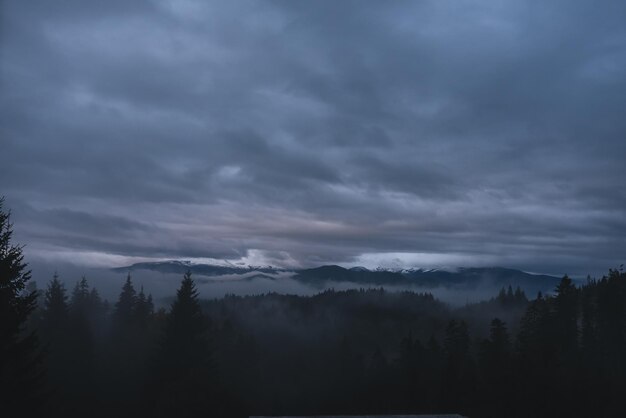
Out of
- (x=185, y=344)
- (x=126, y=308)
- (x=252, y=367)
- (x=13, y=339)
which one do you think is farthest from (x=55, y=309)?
(x=13, y=339)

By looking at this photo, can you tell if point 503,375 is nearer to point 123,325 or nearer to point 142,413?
point 142,413

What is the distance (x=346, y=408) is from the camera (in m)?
86.1

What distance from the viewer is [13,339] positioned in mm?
24094

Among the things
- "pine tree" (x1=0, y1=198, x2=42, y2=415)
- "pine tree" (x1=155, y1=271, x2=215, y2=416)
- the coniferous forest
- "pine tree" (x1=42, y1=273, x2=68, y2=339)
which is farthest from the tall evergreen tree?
"pine tree" (x1=0, y1=198, x2=42, y2=415)

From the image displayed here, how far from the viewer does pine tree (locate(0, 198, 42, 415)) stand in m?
23.4

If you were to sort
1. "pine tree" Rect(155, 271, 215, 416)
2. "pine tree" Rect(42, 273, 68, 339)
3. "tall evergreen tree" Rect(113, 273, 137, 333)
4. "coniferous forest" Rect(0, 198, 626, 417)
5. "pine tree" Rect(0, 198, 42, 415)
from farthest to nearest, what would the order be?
"tall evergreen tree" Rect(113, 273, 137, 333)
"pine tree" Rect(42, 273, 68, 339)
"pine tree" Rect(155, 271, 215, 416)
"coniferous forest" Rect(0, 198, 626, 417)
"pine tree" Rect(0, 198, 42, 415)

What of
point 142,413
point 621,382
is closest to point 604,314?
point 621,382

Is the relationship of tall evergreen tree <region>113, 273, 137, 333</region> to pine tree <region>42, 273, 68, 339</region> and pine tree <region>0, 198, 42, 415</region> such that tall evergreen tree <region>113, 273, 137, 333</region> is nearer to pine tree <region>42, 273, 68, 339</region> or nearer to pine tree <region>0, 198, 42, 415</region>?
pine tree <region>42, 273, 68, 339</region>

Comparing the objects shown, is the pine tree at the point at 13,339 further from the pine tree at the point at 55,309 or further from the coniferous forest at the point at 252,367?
the pine tree at the point at 55,309

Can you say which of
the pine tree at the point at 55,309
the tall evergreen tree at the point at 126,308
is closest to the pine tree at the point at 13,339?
the pine tree at the point at 55,309

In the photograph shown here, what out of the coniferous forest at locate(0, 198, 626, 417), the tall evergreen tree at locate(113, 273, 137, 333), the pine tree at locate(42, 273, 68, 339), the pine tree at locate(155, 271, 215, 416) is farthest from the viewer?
the tall evergreen tree at locate(113, 273, 137, 333)

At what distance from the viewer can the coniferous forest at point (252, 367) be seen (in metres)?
31.9

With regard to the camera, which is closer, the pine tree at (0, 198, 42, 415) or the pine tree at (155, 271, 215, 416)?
the pine tree at (0, 198, 42, 415)

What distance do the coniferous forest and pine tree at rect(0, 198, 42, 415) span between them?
2.0 inches
